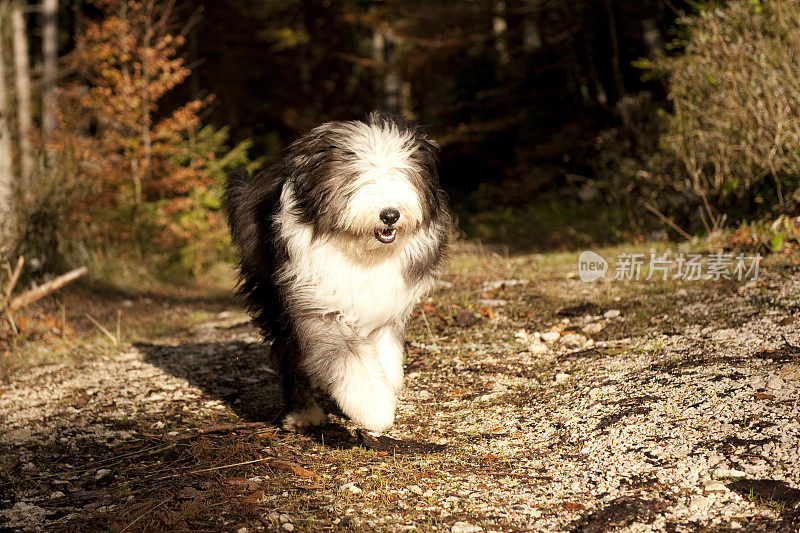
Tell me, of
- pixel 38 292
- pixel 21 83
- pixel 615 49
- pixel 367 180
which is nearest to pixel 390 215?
pixel 367 180

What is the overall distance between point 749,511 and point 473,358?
2394mm

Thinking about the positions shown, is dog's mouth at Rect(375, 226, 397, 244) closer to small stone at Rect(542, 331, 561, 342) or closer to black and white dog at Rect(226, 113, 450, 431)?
black and white dog at Rect(226, 113, 450, 431)

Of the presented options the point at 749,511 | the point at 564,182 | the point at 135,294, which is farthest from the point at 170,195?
the point at 749,511

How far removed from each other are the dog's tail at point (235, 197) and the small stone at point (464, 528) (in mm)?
2291

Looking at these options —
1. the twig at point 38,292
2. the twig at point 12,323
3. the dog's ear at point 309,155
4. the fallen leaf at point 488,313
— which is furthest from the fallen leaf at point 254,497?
the twig at point 12,323

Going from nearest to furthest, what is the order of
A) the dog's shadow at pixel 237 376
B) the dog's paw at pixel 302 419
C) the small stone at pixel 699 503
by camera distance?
the small stone at pixel 699 503 < the dog's paw at pixel 302 419 < the dog's shadow at pixel 237 376

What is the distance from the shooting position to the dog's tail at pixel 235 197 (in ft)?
14.7

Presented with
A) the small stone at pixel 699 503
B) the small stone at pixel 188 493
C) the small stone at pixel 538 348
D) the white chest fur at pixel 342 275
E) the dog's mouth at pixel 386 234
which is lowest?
the small stone at pixel 699 503

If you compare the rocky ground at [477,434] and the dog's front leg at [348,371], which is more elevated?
the dog's front leg at [348,371]

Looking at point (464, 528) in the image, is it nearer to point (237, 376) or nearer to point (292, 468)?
point (292, 468)

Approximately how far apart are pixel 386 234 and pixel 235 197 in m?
1.40

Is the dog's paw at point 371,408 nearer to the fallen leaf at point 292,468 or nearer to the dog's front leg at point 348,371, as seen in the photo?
the dog's front leg at point 348,371

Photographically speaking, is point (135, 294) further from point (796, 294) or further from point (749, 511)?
point (749, 511)

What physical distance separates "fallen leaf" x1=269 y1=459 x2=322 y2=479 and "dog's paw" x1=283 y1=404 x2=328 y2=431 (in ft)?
1.58
